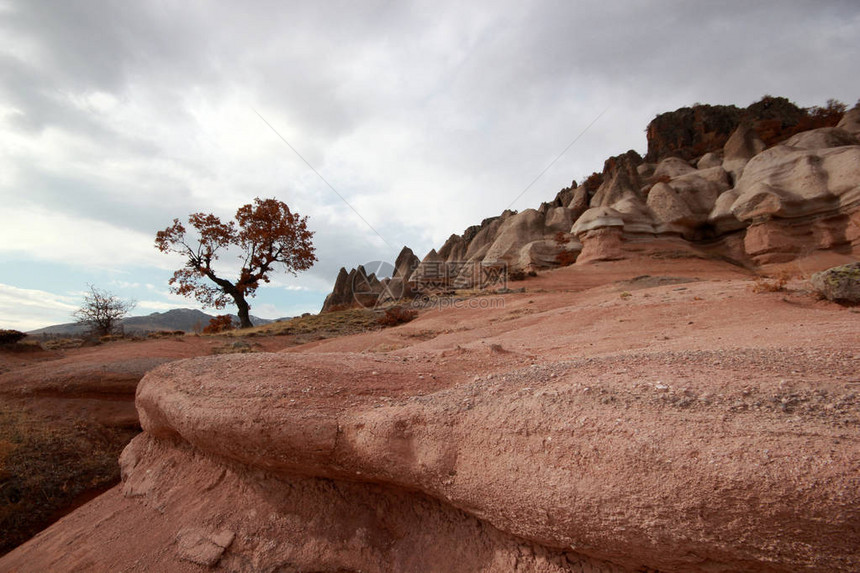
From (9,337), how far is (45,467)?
24.9 feet

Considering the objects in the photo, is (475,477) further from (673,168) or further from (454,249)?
(454,249)

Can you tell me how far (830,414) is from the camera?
5.39 ft

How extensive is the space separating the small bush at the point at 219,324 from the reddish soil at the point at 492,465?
658 inches

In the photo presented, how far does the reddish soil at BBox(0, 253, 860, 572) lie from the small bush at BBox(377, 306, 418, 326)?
34.4ft

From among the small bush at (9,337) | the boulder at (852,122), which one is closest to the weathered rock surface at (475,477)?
the small bush at (9,337)

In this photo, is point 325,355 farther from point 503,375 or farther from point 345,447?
point 503,375

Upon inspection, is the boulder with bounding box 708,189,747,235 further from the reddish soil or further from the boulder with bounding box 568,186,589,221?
the reddish soil

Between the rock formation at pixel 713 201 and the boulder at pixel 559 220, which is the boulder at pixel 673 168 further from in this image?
the boulder at pixel 559 220

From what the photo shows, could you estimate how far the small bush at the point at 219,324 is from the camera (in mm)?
19575

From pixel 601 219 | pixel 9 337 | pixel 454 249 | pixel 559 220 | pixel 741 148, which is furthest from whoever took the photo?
pixel 454 249

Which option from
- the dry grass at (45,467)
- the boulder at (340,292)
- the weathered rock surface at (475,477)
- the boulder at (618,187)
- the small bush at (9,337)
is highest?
the boulder at (618,187)

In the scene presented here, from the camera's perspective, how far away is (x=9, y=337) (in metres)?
10.1

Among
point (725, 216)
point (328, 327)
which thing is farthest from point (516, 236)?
point (328, 327)

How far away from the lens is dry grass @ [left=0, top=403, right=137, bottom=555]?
456 cm
